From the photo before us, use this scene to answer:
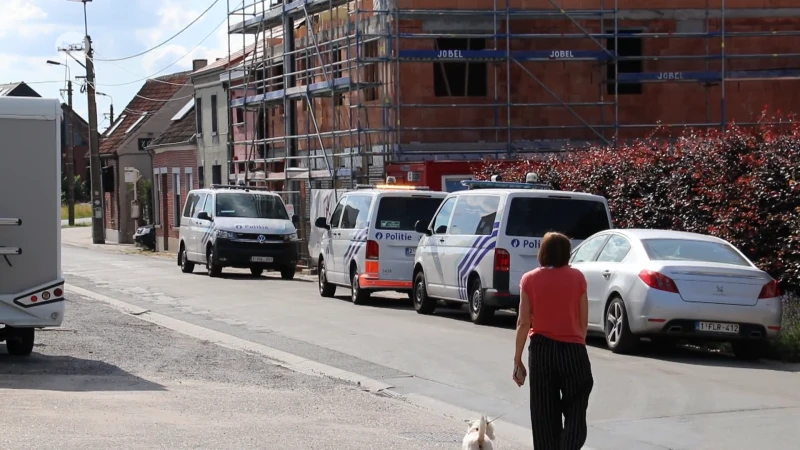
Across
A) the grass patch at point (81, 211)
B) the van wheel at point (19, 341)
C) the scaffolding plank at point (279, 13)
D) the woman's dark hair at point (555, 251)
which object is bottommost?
the grass patch at point (81, 211)

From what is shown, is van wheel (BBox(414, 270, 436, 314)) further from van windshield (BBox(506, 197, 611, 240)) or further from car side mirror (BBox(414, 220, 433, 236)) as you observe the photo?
van windshield (BBox(506, 197, 611, 240))

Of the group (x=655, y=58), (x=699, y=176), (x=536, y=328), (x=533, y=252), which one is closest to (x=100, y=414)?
(x=536, y=328)

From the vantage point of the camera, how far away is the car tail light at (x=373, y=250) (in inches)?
851

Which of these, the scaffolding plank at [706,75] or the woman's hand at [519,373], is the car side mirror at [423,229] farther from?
the woman's hand at [519,373]

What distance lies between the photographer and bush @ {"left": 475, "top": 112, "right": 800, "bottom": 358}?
15.6m

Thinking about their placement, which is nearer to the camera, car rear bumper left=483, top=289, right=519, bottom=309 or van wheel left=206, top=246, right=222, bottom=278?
car rear bumper left=483, top=289, right=519, bottom=309

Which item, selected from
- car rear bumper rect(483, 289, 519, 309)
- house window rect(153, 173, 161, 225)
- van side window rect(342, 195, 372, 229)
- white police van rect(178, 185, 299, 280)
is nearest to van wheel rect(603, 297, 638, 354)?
car rear bumper rect(483, 289, 519, 309)

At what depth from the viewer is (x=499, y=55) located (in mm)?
30188

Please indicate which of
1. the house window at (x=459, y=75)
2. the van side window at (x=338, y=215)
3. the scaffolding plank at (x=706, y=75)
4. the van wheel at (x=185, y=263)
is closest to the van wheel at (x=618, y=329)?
the van side window at (x=338, y=215)

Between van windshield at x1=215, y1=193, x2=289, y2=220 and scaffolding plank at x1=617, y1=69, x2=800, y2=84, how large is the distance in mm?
8759

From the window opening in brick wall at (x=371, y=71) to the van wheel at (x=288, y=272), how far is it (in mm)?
5133

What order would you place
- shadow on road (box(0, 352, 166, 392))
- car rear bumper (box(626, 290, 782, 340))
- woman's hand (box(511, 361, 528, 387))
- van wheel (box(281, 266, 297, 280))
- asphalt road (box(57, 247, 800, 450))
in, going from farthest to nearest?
van wheel (box(281, 266, 297, 280)) < car rear bumper (box(626, 290, 782, 340)) < shadow on road (box(0, 352, 166, 392)) < asphalt road (box(57, 247, 800, 450)) < woman's hand (box(511, 361, 528, 387))

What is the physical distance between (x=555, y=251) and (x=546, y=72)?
77.3ft

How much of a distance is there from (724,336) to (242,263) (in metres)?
17.2
